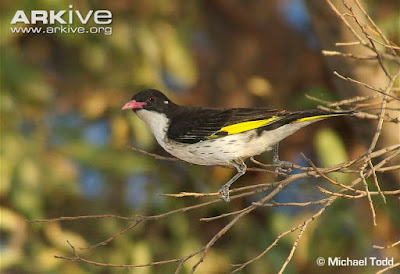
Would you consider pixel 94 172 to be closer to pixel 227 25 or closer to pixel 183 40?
pixel 183 40

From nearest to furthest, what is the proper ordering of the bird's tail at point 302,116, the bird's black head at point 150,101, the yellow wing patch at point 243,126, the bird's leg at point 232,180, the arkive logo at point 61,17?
the bird's tail at point 302,116 < the bird's leg at point 232,180 < the yellow wing patch at point 243,126 < the bird's black head at point 150,101 < the arkive logo at point 61,17

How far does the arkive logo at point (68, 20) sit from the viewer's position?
5.04 metres

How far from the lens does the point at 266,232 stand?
5426mm

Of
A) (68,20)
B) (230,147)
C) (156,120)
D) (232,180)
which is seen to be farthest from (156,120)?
(68,20)

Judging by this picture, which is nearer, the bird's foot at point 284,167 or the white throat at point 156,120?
the bird's foot at point 284,167

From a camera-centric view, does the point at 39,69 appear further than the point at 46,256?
Yes

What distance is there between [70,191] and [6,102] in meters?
0.72

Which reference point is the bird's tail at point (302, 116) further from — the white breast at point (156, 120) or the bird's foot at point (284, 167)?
the white breast at point (156, 120)

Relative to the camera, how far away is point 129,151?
17.4 ft

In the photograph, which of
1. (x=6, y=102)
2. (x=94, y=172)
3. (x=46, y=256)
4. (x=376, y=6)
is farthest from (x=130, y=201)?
(x=376, y=6)

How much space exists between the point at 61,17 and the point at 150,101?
75.9 inches

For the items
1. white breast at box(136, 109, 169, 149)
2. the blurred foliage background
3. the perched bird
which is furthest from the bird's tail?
the blurred foliage background

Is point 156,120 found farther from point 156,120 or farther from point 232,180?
point 232,180

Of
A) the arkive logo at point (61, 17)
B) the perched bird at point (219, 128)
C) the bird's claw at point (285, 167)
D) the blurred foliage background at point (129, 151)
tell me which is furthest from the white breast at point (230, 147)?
the arkive logo at point (61, 17)
